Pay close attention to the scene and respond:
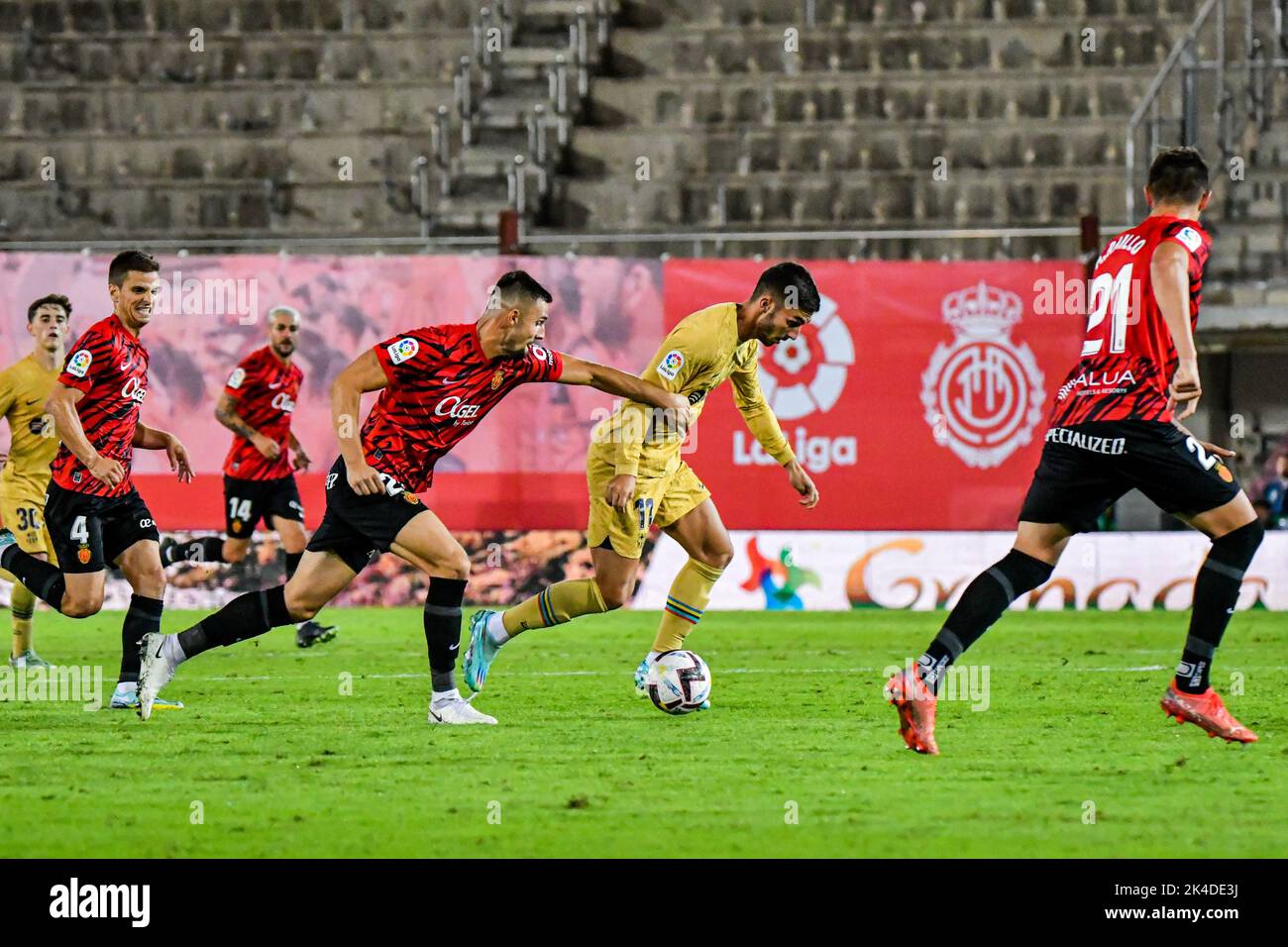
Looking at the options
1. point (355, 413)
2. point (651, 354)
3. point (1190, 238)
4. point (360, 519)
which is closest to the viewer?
point (1190, 238)

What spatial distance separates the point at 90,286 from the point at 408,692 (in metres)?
7.83

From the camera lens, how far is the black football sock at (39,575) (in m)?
9.00

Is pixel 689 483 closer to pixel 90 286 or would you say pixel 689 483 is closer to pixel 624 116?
pixel 90 286

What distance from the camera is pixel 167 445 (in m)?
9.18

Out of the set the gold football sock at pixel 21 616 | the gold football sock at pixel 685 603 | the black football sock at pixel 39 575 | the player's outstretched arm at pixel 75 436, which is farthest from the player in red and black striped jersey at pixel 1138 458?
the gold football sock at pixel 21 616

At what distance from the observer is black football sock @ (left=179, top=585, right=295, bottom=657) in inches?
300

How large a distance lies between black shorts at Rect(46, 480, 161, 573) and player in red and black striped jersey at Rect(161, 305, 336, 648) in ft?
13.7

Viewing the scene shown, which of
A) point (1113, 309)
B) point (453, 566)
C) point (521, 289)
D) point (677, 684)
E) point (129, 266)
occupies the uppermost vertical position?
point (129, 266)

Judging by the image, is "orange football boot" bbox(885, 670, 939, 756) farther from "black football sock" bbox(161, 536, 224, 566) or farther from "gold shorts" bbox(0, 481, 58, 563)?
"black football sock" bbox(161, 536, 224, 566)

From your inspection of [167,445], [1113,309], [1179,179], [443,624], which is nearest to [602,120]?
[167,445]

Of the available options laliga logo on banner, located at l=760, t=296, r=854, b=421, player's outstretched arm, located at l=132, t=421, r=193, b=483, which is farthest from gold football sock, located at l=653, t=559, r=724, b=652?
laliga logo on banner, located at l=760, t=296, r=854, b=421

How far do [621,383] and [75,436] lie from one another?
2.56 m

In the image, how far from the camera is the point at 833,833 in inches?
213

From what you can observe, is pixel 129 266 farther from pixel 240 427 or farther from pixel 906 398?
pixel 906 398
